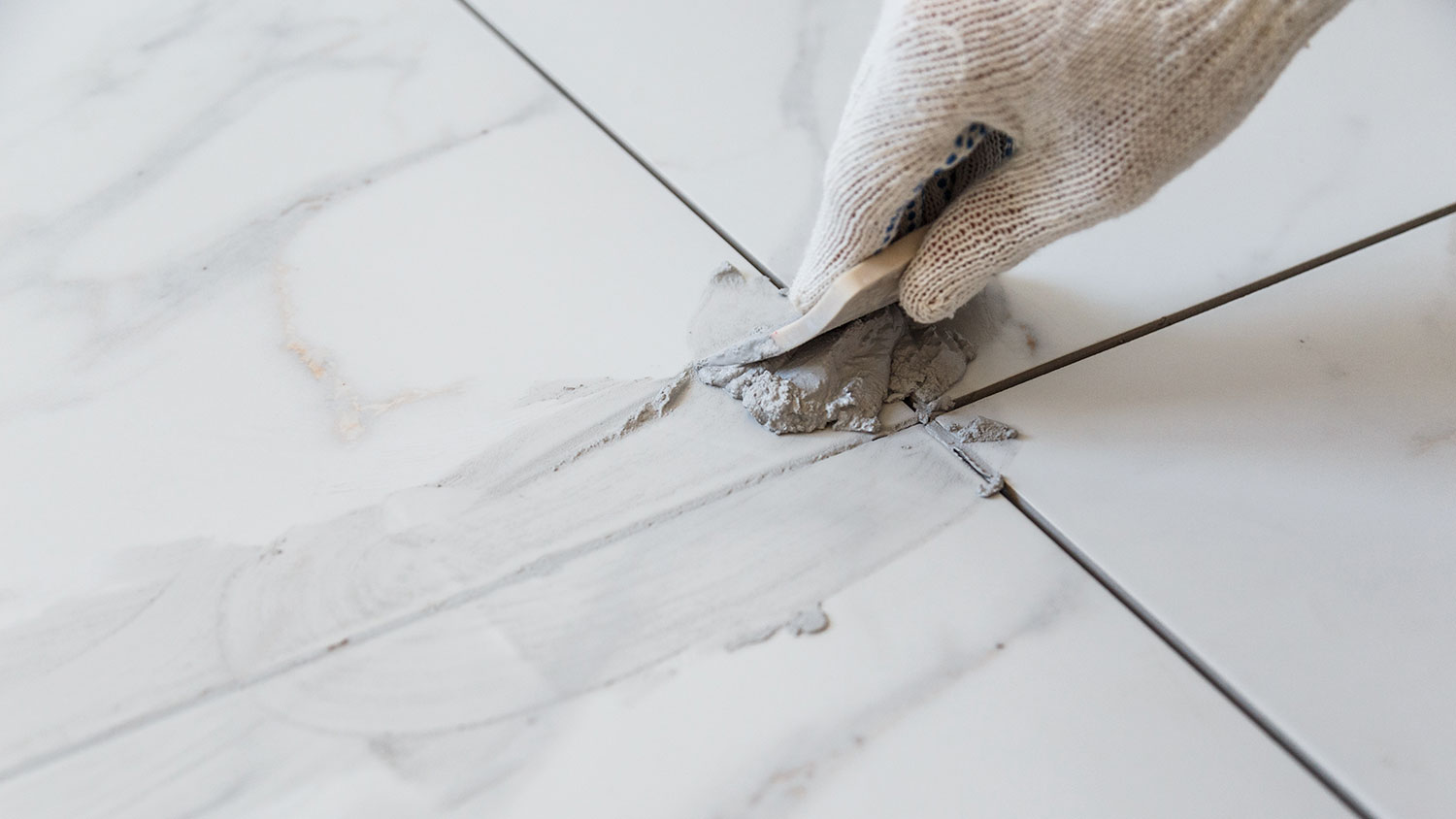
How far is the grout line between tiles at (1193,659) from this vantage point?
26.7 inches

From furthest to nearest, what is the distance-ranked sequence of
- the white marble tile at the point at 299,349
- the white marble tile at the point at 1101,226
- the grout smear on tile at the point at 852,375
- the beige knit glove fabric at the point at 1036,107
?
the white marble tile at the point at 1101,226 < the grout smear on tile at the point at 852,375 < the white marble tile at the point at 299,349 < the beige knit glove fabric at the point at 1036,107

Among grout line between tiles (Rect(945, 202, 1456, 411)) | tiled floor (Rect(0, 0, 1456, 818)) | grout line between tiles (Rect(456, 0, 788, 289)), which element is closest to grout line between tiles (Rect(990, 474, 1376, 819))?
tiled floor (Rect(0, 0, 1456, 818))

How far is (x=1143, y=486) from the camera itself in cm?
85

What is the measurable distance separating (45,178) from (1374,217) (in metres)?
1.46

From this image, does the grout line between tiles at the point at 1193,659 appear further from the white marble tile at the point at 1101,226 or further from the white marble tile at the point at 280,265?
the white marble tile at the point at 280,265

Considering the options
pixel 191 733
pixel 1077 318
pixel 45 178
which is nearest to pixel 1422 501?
pixel 1077 318

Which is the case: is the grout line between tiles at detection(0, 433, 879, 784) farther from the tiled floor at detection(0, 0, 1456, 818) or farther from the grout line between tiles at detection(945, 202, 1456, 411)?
the grout line between tiles at detection(945, 202, 1456, 411)

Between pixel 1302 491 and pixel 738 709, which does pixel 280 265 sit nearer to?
pixel 738 709

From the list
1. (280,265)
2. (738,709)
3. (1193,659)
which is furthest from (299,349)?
(1193,659)

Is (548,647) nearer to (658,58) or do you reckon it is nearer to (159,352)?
(159,352)

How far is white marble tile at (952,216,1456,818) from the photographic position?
2.37 ft

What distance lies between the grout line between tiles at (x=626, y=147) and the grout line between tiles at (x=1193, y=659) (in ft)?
1.16

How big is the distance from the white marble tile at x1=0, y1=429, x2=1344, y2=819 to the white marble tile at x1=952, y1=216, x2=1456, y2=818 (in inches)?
1.9

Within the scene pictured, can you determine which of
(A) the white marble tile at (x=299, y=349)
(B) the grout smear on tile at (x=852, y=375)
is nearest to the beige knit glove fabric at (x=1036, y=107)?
(B) the grout smear on tile at (x=852, y=375)
